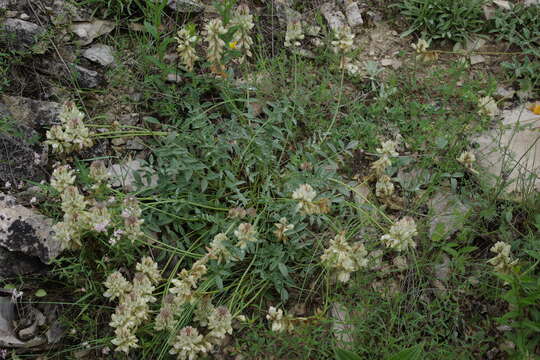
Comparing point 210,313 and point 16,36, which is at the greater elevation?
point 16,36

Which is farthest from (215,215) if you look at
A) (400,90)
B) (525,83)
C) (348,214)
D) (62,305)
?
(525,83)

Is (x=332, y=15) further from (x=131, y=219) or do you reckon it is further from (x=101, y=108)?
(x=131, y=219)

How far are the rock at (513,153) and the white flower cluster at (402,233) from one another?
0.80m

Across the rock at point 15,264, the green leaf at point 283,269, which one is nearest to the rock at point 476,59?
the green leaf at point 283,269

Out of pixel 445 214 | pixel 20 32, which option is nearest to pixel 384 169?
pixel 445 214

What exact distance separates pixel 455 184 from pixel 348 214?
2.42 feet

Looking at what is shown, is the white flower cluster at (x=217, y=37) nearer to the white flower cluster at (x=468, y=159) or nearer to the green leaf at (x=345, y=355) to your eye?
the white flower cluster at (x=468, y=159)

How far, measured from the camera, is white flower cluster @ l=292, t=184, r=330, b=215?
2.57 meters

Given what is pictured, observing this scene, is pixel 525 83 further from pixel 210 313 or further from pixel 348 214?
pixel 210 313

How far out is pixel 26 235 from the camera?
287cm

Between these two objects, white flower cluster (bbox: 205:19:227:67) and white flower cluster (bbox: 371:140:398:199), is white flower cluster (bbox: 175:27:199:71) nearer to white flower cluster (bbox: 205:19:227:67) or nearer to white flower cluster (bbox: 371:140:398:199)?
white flower cluster (bbox: 205:19:227:67)

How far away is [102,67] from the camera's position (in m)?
3.74

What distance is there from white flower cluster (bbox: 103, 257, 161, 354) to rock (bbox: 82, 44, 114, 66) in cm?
183

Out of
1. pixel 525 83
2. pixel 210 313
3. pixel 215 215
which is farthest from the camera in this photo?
pixel 525 83
